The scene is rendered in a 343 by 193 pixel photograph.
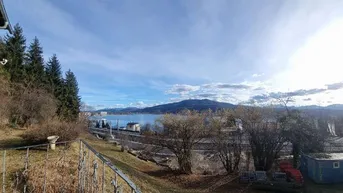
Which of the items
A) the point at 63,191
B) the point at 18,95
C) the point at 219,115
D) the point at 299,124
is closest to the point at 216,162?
the point at 219,115

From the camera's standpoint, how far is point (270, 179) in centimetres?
1272

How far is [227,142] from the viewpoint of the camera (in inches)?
593

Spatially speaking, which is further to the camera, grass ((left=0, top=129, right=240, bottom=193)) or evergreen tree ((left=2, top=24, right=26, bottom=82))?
evergreen tree ((left=2, top=24, right=26, bottom=82))

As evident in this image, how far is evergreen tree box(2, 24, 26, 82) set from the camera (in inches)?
897

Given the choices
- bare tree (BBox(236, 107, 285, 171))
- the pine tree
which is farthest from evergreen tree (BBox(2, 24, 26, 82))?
bare tree (BBox(236, 107, 285, 171))

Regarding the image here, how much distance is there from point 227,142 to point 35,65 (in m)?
22.6

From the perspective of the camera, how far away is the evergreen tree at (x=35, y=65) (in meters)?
24.5

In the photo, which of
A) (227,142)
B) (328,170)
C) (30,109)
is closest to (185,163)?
(227,142)

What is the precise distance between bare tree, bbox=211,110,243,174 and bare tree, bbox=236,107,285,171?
0.76 m

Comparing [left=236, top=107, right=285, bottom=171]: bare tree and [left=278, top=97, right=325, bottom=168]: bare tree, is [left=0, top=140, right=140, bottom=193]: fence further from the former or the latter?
[left=278, top=97, right=325, bottom=168]: bare tree

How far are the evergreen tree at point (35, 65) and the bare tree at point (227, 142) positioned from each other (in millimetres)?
Result: 18735

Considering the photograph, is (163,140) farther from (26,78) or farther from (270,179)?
(26,78)

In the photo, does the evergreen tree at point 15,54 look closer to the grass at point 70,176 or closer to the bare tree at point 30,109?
the bare tree at point 30,109

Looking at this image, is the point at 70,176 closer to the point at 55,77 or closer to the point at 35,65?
the point at 35,65
